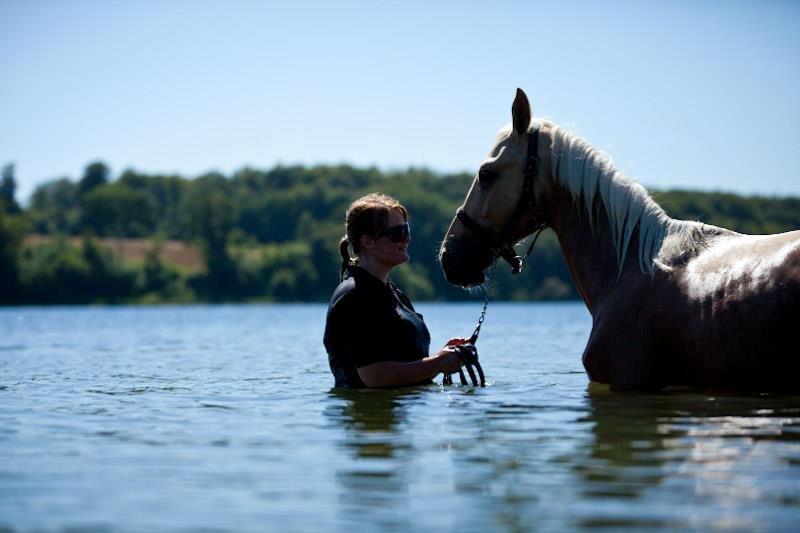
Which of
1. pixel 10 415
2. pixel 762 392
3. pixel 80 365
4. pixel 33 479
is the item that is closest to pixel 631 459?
pixel 762 392

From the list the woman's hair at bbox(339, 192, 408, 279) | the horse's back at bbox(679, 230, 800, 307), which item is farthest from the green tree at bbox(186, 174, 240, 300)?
the horse's back at bbox(679, 230, 800, 307)

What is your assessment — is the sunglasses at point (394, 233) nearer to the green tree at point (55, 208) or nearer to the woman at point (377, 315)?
the woman at point (377, 315)

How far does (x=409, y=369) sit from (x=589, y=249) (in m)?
1.65

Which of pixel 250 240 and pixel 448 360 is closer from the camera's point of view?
pixel 448 360

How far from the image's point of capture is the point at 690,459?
5.34 metres

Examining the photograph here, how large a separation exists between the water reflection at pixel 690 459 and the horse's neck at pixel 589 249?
81 cm

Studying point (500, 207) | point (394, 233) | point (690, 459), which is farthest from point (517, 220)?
point (690, 459)

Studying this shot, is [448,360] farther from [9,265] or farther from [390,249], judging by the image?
[9,265]

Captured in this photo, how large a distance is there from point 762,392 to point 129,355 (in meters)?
13.1

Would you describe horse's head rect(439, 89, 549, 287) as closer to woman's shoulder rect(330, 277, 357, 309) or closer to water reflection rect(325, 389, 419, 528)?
woman's shoulder rect(330, 277, 357, 309)

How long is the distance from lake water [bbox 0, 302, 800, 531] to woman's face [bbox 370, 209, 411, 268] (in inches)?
43.1

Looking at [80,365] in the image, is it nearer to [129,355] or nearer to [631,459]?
[129,355]

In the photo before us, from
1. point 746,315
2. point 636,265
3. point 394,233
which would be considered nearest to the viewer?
point 746,315

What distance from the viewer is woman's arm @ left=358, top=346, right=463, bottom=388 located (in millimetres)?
8156
